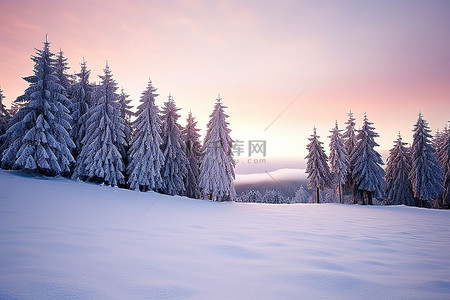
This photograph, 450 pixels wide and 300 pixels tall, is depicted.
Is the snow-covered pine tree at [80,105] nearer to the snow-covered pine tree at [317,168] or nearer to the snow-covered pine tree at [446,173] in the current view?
the snow-covered pine tree at [317,168]

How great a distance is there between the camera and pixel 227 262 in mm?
3691

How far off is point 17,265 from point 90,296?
140 centimetres

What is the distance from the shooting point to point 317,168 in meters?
29.5

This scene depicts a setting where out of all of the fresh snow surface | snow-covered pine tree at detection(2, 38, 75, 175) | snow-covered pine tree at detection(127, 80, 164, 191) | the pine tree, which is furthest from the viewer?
the pine tree

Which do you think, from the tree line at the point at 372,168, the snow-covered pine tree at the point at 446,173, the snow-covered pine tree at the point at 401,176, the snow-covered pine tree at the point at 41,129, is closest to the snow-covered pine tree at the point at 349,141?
Answer: the tree line at the point at 372,168

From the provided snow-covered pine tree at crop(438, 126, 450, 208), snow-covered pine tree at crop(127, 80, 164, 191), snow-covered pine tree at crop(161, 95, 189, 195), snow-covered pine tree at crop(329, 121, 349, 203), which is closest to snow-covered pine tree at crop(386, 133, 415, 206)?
snow-covered pine tree at crop(438, 126, 450, 208)

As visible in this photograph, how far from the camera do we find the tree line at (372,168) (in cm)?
2642

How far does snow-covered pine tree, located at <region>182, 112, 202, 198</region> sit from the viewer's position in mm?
29094

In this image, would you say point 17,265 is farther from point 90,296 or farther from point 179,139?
point 179,139

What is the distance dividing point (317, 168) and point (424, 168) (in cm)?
1415

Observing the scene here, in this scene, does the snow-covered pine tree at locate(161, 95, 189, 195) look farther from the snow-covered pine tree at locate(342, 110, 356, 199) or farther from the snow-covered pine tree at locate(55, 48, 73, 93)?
the snow-covered pine tree at locate(342, 110, 356, 199)

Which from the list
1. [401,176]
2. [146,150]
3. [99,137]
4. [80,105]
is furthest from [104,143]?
[401,176]

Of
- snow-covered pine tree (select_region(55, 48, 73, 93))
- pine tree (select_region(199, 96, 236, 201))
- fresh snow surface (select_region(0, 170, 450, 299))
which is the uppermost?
snow-covered pine tree (select_region(55, 48, 73, 93))

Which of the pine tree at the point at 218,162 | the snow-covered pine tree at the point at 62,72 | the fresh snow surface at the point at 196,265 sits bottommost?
the fresh snow surface at the point at 196,265
